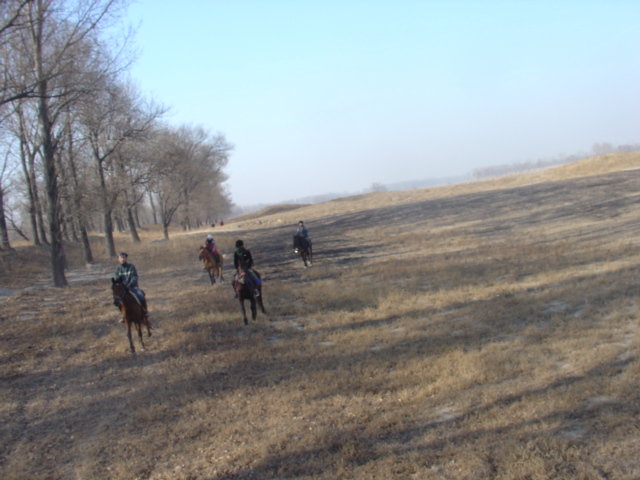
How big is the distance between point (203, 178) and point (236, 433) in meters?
58.8

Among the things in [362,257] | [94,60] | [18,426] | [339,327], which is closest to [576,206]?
[362,257]

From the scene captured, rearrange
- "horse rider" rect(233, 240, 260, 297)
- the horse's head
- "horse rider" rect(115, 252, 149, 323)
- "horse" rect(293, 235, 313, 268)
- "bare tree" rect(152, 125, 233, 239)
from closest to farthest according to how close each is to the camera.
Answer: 1. the horse's head
2. "horse rider" rect(115, 252, 149, 323)
3. "horse rider" rect(233, 240, 260, 297)
4. "horse" rect(293, 235, 313, 268)
5. "bare tree" rect(152, 125, 233, 239)

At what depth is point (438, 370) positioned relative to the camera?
7895mm

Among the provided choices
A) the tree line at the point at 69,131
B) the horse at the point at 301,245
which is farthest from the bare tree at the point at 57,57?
the horse at the point at 301,245

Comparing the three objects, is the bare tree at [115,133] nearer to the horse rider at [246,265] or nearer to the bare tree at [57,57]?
the bare tree at [57,57]

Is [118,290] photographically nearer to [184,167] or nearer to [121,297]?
[121,297]

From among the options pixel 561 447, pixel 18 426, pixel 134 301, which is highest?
pixel 134 301

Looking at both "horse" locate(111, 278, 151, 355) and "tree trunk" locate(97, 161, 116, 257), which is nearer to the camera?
"horse" locate(111, 278, 151, 355)

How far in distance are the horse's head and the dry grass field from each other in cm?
132

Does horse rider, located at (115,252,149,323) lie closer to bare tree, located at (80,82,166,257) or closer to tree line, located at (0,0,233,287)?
tree line, located at (0,0,233,287)

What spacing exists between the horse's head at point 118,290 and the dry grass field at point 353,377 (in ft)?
4.33

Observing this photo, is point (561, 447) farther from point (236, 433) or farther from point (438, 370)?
point (236, 433)

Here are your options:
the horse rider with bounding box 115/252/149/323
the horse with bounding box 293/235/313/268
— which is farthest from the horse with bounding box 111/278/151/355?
the horse with bounding box 293/235/313/268

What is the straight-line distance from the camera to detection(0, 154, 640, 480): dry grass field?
18.2ft
